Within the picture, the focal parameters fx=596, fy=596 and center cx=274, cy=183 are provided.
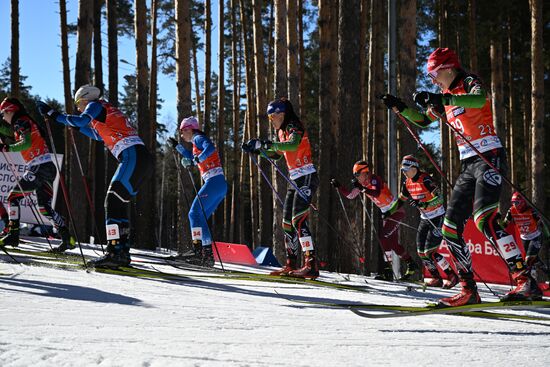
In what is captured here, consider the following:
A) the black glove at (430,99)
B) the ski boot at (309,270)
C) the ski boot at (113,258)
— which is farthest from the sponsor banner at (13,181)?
the black glove at (430,99)

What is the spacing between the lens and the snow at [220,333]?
9.45ft

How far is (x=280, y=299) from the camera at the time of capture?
5.50m

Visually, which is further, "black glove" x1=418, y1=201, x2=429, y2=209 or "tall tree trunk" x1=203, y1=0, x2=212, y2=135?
"tall tree trunk" x1=203, y1=0, x2=212, y2=135

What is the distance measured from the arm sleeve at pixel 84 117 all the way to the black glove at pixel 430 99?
3880 mm

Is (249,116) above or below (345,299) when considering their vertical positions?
above

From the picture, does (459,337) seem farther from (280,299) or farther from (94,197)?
(94,197)

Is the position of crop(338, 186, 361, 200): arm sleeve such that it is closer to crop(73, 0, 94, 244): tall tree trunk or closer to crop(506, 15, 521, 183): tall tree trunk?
crop(73, 0, 94, 244): tall tree trunk

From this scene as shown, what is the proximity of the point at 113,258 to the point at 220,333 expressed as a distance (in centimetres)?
383

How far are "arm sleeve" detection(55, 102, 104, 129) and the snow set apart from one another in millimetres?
1991

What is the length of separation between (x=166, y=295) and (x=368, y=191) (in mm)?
4995

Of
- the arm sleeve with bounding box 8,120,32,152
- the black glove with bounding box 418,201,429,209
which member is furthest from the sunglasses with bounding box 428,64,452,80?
the arm sleeve with bounding box 8,120,32,152

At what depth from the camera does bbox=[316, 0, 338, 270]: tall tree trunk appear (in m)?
15.7

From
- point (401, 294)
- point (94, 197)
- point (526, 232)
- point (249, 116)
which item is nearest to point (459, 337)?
point (401, 294)

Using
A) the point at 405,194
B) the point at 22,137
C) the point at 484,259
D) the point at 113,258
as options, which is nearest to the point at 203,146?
the point at 113,258
